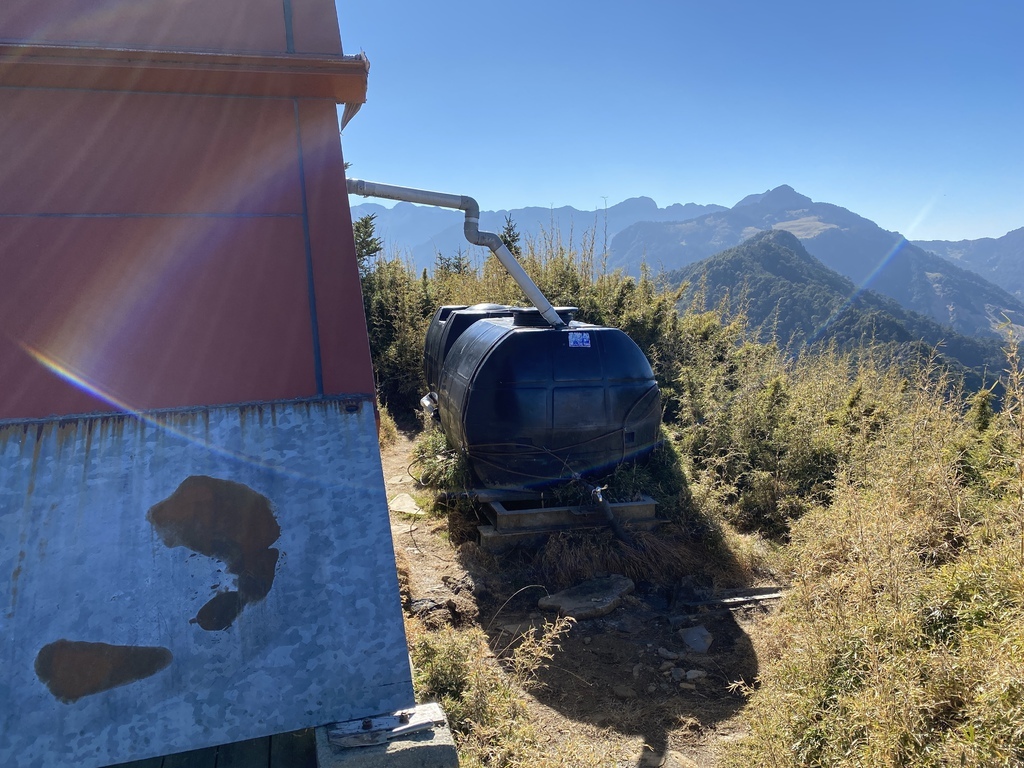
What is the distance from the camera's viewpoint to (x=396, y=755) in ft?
5.76

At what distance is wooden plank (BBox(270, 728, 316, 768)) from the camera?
6.40ft

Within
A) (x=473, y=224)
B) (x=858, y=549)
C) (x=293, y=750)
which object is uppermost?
(x=473, y=224)

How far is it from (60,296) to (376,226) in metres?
14.1

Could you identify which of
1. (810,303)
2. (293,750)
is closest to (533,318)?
(293,750)

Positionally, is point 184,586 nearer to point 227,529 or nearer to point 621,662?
point 227,529

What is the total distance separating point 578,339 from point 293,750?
3.81 metres

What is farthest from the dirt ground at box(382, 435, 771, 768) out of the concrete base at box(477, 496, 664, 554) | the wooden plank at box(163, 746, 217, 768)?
the wooden plank at box(163, 746, 217, 768)

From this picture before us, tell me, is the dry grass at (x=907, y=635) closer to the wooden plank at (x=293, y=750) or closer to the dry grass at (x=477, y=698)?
the dry grass at (x=477, y=698)

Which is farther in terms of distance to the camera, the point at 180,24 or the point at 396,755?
the point at 180,24

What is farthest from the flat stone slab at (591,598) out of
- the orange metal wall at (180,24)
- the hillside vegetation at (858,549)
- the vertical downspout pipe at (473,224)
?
the orange metal wall at (180,24)

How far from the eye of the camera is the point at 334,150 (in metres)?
2.62

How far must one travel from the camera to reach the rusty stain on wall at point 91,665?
1832mm

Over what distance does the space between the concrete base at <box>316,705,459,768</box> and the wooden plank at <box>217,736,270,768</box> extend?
0.32 m

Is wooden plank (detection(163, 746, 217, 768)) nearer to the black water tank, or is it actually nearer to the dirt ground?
the dirt ground
